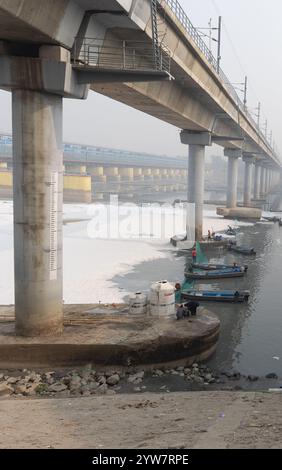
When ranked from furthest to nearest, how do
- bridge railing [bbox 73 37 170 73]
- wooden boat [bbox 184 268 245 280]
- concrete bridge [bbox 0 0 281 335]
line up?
1. wooden boat [bbox 184 268 245 280]
2. bridge railing [bbox 73 37 170 73]
3. concrete bridge [bbox 0 0 281 335]

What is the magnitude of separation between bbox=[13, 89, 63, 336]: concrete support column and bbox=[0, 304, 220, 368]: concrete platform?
859 mm

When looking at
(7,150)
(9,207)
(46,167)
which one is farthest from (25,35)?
(7,150)

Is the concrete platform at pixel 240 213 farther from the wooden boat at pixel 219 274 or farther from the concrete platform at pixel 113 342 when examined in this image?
the concrete platform at pixel 113 342

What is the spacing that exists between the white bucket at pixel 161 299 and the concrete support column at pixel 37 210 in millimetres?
4540

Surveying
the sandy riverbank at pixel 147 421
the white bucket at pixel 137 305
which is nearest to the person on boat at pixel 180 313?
the white bucket at pixel 137 305

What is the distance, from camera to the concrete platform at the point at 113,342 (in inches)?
688

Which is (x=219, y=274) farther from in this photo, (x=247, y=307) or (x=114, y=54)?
(x=114, y=54)

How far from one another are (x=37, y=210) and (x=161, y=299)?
7.18 metres

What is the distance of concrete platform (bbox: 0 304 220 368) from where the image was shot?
17484mm

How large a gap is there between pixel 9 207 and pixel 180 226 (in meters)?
32.0

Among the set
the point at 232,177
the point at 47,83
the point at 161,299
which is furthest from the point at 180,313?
the point at 232,177

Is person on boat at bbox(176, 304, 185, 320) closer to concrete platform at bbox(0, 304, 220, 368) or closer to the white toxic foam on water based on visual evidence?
concrete platform at bbox(0, 304, 220, 368)

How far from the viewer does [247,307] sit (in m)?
27.5

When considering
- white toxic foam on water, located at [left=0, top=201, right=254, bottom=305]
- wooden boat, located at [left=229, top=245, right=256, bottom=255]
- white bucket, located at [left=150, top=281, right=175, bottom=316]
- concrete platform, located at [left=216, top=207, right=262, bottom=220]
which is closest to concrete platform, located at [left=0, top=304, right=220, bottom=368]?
white bucket, located at [left=150, top=281, right=175, bottom=316]
